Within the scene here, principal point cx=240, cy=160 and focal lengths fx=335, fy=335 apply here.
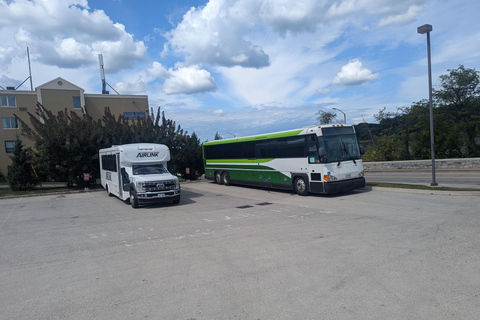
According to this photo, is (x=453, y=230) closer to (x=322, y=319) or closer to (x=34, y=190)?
(x=322, y=319)

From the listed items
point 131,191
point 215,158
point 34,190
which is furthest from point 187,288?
point 34,190

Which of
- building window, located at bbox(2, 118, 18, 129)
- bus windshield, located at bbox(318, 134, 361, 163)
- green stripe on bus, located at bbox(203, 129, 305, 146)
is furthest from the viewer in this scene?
building window, located at bbox(2, 118, 18, 129)

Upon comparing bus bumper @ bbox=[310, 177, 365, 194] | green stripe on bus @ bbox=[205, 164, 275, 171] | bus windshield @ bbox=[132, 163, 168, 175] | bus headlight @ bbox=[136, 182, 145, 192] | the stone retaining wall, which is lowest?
the stone retaining wall

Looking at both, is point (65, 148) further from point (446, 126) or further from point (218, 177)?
point (446, 126)

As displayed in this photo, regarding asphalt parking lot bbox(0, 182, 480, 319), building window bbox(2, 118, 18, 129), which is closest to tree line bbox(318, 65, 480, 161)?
asphalt parking lot bbox(0, 182, 480, 319)

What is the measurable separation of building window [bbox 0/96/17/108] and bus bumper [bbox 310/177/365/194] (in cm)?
4389

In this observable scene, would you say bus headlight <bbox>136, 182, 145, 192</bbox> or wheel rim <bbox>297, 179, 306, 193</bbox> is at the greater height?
bus headlight <bbox>136, 182, 145, 192</bbox>

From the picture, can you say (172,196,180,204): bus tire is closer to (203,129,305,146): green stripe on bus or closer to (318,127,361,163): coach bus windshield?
(203,129,305,146): green stripe on bus

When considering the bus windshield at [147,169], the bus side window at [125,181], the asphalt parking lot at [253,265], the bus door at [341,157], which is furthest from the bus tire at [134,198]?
the bus door at [341,157]

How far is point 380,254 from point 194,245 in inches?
154

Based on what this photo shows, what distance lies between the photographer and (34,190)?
23.0m

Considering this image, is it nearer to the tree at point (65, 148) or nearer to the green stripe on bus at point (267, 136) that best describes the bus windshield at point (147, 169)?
the green stripe on bus at point (267, 136)

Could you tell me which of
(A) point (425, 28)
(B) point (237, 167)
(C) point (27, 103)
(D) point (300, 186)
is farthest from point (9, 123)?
(A) point (425, 28)

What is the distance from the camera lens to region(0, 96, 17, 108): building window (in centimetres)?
4278
